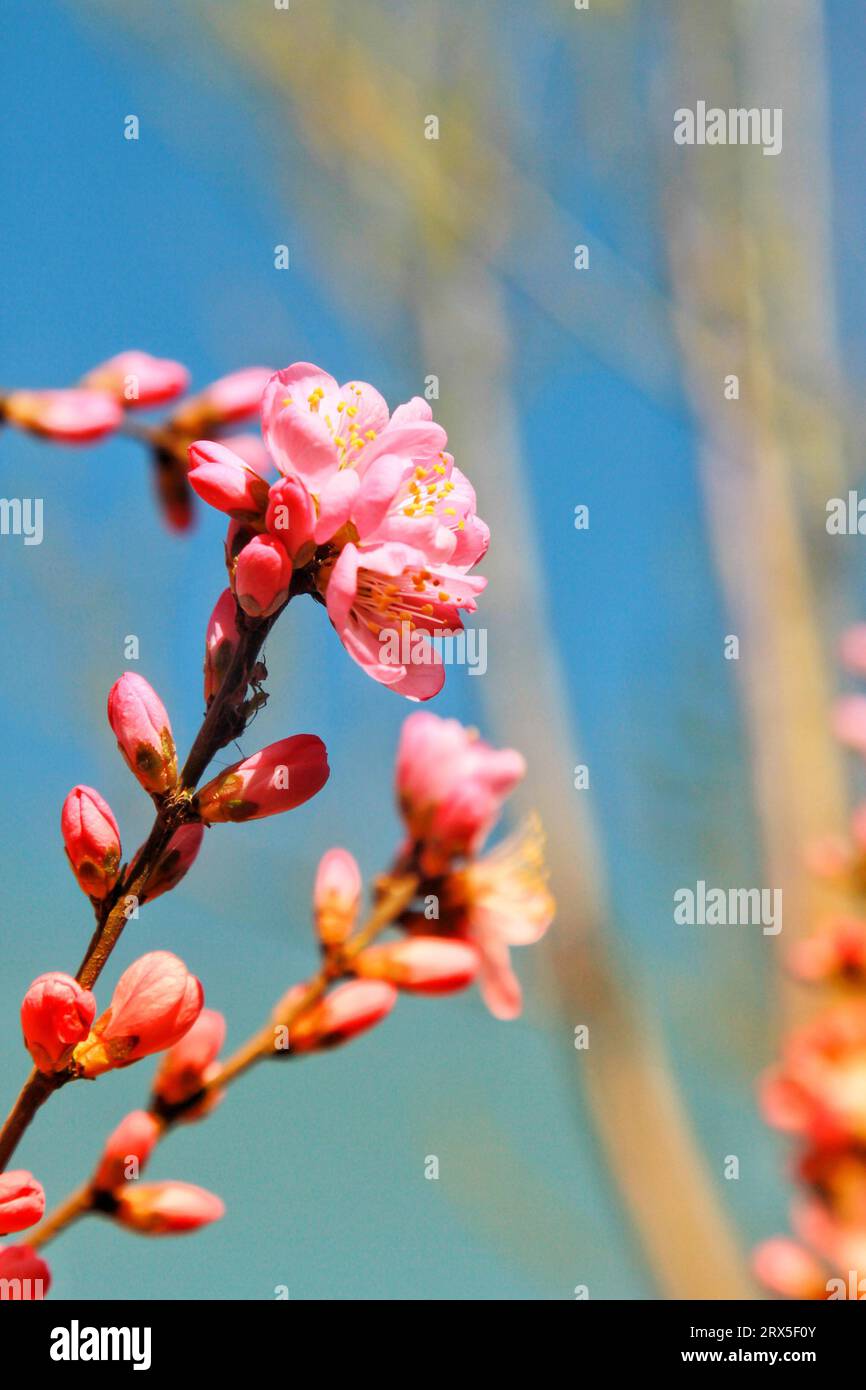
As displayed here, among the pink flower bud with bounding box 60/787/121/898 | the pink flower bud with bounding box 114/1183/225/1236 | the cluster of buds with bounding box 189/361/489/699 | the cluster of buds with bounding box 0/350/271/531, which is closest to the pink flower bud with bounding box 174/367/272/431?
the cluster of buds with bounding box 0/350/271/531

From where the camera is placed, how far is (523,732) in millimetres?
2547

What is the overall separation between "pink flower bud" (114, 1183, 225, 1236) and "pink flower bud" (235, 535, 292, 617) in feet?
1.11

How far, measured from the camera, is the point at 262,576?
66cm

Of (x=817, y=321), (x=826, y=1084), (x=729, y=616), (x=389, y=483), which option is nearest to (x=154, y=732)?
(x=389, y=483)

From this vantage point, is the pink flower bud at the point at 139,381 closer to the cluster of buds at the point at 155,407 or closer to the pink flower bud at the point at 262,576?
the cluster of buds at the point at 155,407

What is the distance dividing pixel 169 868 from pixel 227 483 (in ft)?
0.74

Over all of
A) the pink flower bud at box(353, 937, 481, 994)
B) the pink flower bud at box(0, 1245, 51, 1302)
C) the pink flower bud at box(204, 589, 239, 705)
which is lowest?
the pink flower bud at box(0, 1245, 51, 1302)

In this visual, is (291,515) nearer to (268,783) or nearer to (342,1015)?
(268,783)

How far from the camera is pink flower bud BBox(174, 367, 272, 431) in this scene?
1097mm

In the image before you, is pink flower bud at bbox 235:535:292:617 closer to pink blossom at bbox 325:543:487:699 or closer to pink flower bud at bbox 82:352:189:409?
pink blossom at bbox 325:543:487:699

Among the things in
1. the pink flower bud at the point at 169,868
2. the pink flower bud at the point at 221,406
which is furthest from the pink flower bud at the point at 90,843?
the pink flower bud at the point at 221,406
